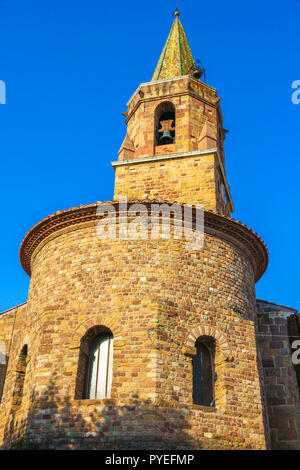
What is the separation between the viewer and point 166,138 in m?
16.2

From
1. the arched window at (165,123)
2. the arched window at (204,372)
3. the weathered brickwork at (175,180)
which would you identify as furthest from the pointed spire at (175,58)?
the arched window at (204,372)

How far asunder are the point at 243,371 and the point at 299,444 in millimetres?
2746

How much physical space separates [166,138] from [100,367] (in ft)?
27.0

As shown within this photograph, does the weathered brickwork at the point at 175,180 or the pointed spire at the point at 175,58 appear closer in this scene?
the weathered brickwork at the point at 175,180

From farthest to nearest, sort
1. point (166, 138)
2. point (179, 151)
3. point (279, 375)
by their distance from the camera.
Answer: point (166, 138) → point (179, 151) → point (279, 375)

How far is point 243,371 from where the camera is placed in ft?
36.3

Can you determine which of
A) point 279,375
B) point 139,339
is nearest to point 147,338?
point 139,339

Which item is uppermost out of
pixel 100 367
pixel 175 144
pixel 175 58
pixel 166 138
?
pixel 175 58

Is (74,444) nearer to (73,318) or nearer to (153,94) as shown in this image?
(73,318)

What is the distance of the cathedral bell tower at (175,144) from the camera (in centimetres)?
1463

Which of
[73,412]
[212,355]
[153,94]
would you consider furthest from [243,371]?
[153,94]

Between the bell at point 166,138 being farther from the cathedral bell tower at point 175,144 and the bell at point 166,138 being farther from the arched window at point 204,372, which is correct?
the arched window at point 204,372

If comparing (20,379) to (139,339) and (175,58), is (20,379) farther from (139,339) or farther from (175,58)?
(175,58)

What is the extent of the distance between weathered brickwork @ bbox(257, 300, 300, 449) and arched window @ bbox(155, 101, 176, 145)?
6.02 metres
